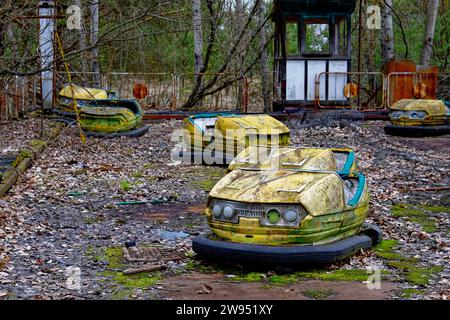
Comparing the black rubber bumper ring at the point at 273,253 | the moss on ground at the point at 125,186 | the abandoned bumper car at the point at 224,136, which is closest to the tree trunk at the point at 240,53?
the abandoned bumper car at the point at 224,136

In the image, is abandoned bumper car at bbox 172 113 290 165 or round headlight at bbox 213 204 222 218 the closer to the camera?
round headlight at bbox 213 204 222 218

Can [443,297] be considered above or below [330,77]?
below

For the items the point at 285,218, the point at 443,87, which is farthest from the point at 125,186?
the point at 443,87

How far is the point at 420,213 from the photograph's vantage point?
7.88 metres

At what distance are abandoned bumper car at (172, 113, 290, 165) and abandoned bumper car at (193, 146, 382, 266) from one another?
15.4 ft

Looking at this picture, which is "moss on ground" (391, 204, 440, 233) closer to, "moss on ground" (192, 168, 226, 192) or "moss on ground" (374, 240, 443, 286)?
"moss on ground" (374, 240, 443, 286)

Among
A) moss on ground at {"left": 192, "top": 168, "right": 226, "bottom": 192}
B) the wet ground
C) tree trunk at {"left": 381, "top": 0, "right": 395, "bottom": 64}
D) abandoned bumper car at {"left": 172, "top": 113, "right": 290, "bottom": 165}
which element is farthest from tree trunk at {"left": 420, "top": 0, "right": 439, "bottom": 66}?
moss on ground at {"left": 192, "top": 168, "right": 226, "bottom": 192}

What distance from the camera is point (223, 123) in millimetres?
11000

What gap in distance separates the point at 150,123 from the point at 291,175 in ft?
42.4

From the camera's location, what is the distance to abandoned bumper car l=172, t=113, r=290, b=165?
35.5ft

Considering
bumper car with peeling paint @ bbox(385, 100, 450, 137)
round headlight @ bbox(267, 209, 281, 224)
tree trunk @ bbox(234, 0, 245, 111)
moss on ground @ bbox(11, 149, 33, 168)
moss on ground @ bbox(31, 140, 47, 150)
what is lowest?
moss on ground @ bbox(11, 149, 33, 168)
